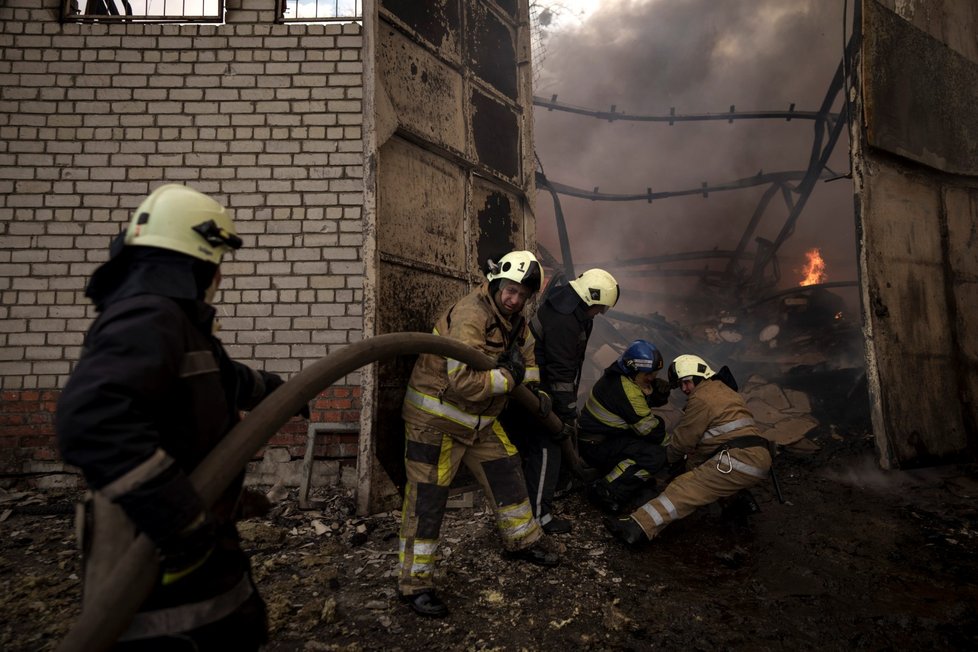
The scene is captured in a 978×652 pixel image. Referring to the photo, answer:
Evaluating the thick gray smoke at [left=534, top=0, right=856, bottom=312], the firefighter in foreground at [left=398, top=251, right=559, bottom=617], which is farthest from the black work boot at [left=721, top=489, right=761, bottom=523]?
the thick gray smoke at [left=534, top=0, right=856, bottom=312]

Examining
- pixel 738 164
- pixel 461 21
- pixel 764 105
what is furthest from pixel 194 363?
pixel 764 105

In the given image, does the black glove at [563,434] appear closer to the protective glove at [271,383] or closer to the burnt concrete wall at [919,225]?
the protective glove at [271,383]

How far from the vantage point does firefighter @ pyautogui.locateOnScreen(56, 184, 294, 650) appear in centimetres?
127

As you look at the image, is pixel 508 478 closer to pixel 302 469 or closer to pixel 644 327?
pixel 302 469

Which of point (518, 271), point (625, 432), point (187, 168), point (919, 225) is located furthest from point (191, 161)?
point (919, 225)

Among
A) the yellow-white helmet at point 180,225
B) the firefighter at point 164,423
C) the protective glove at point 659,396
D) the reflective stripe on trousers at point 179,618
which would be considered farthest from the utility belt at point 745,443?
the yellow-white helmet at point 180,225

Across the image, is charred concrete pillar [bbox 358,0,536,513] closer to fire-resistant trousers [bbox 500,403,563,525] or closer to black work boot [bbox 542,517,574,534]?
fire-resistant trousers [bbox 500,403,563,525]

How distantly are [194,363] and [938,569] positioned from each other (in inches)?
163

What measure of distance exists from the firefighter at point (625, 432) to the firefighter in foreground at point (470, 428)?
978 millimetres

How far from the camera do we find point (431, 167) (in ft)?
13.3

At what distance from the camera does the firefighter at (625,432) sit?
429cm

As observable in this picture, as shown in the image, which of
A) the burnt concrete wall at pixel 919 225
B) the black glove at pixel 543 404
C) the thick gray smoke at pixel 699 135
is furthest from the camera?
the thick gray smoke at pixel 699 135

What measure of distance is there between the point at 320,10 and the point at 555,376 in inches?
146

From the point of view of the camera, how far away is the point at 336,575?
124 inches
